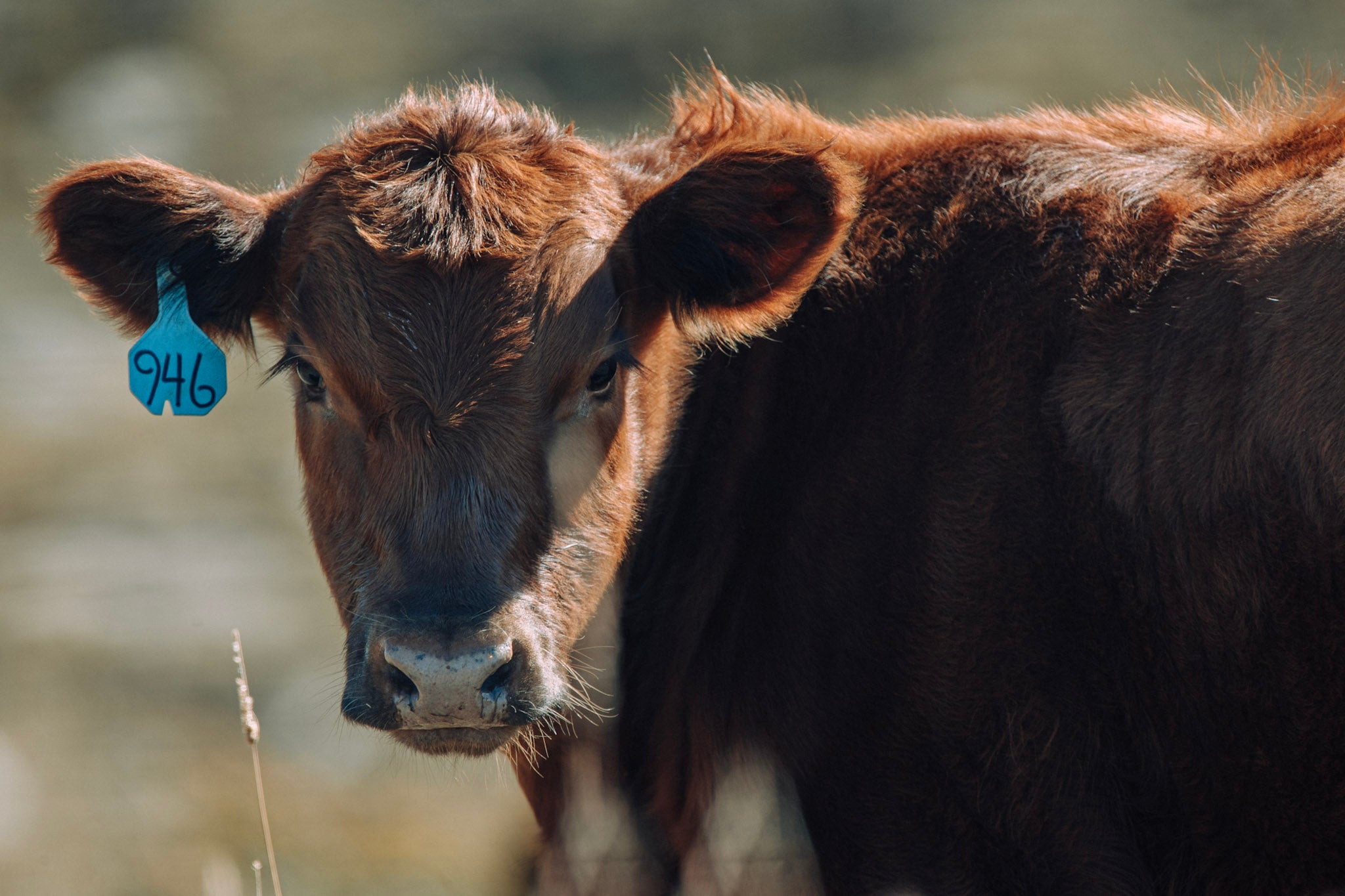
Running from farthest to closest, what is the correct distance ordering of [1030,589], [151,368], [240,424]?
[240,424] < [151,368] < [1030,589]

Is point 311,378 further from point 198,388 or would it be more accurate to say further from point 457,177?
point 457,177

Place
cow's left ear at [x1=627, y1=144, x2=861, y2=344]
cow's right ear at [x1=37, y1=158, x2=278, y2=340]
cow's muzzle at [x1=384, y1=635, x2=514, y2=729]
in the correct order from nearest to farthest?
cow's muzzle at [x1=384, y1=635, x2=514, y2=729] → cow's left ear at [x1=627, y1=144, x2=861, y2=344] → cow's right ear at [x1=37, y1=158, x2=278, y2=340]

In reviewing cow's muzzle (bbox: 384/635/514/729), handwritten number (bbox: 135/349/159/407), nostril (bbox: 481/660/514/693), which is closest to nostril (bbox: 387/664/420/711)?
cow's muzzle (bbox: 384/635/514/729)

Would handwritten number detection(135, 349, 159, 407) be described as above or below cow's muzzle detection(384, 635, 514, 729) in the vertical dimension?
above

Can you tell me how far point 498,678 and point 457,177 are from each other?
5.39 ft

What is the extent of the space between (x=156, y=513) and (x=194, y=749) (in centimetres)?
439

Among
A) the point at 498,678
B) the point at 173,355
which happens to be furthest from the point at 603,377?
the point at 173,355

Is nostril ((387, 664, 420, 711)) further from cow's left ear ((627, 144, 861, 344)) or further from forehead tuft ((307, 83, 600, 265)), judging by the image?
cow's left ear ((627, 144, 861, 344))

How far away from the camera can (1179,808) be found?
361 centimetres

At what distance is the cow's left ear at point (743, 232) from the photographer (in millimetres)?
3965

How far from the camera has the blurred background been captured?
841 cm

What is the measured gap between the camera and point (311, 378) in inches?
159

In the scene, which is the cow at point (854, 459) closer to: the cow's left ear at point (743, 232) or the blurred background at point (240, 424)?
the cow's left ear at point (743, 232)

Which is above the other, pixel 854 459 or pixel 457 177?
pixel 457 177
